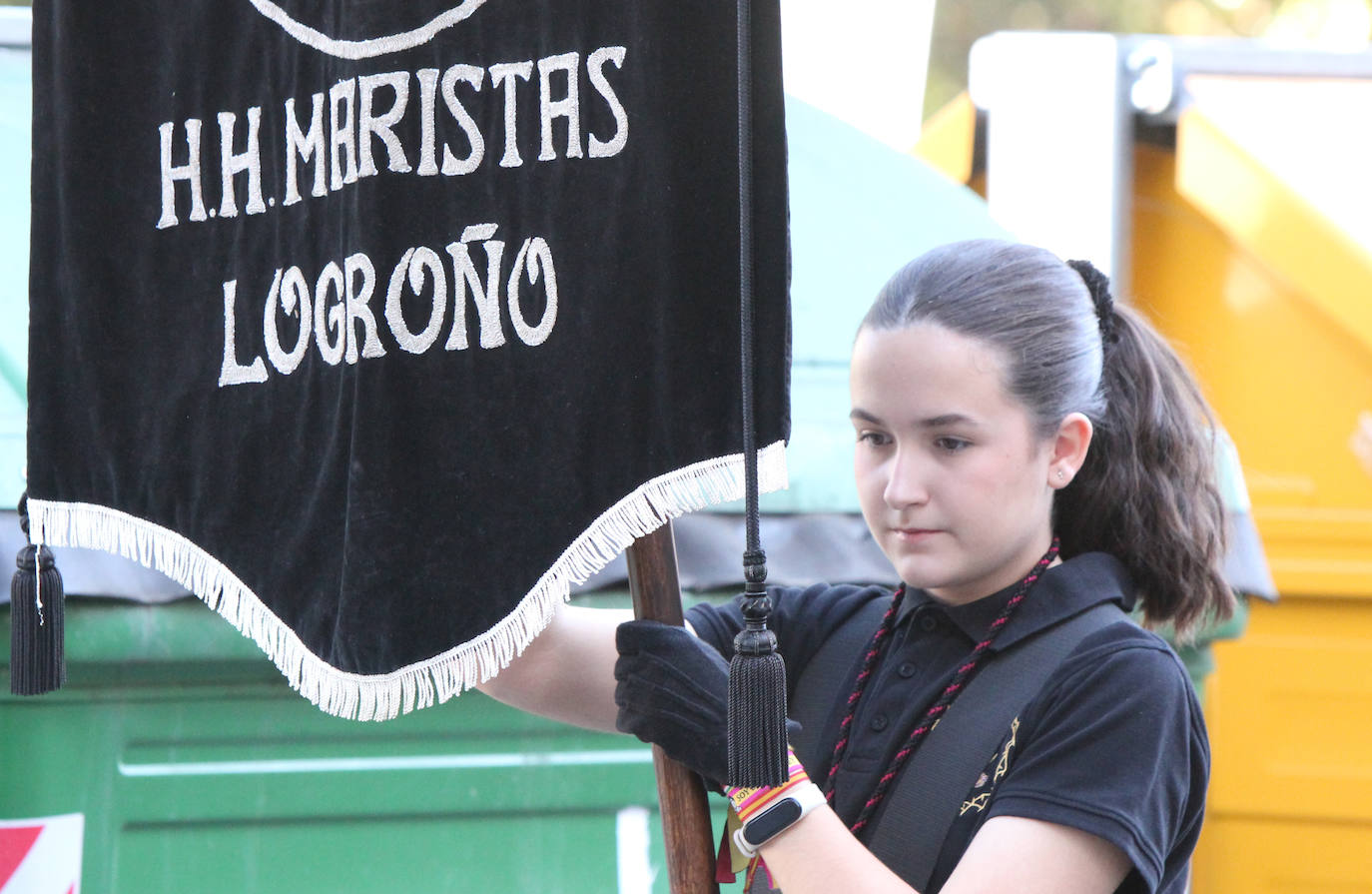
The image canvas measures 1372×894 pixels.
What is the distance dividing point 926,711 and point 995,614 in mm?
119

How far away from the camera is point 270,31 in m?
1.52

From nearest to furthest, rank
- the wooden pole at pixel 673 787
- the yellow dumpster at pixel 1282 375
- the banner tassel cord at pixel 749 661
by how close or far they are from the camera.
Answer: the banner tassel cord at pixel 749 661 < the wooden pole at pixel 673 787 < the yellow dumpster at pixel 1282 375

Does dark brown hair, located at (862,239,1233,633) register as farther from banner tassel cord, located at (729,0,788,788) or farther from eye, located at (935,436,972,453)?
banner tassel cord, located at (729,0,788,788)

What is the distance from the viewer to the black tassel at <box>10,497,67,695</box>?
5.47 feet

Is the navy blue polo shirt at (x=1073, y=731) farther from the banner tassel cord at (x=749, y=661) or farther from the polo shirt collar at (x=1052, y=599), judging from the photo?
the banner tassel cord at (x=749, y=661)

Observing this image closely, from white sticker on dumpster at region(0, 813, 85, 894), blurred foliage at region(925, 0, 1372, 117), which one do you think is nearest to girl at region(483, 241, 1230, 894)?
white sticker on dumpster at region(0, 813, 85, 894)

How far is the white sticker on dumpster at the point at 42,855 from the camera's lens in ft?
7.23

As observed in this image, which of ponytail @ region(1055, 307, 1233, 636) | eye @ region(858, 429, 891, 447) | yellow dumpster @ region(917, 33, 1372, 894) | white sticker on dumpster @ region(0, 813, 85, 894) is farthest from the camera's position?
yellow dumpster @ region(917, 33, 1372, 894)

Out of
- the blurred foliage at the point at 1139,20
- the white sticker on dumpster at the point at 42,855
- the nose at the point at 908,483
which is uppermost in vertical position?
the blurred foliage at the point at 1139,20

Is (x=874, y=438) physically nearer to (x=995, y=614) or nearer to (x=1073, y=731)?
(x=995, y=614)

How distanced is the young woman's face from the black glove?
0.77 feet

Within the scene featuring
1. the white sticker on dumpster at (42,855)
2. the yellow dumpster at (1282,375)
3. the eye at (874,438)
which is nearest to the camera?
the eye at (874,438)

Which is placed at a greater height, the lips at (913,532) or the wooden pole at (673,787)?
the lips at (913,532)

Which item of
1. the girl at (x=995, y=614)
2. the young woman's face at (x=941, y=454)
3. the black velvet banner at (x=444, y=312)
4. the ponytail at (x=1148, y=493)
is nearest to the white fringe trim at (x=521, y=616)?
the black velvet banner at (x=444, y=312)
